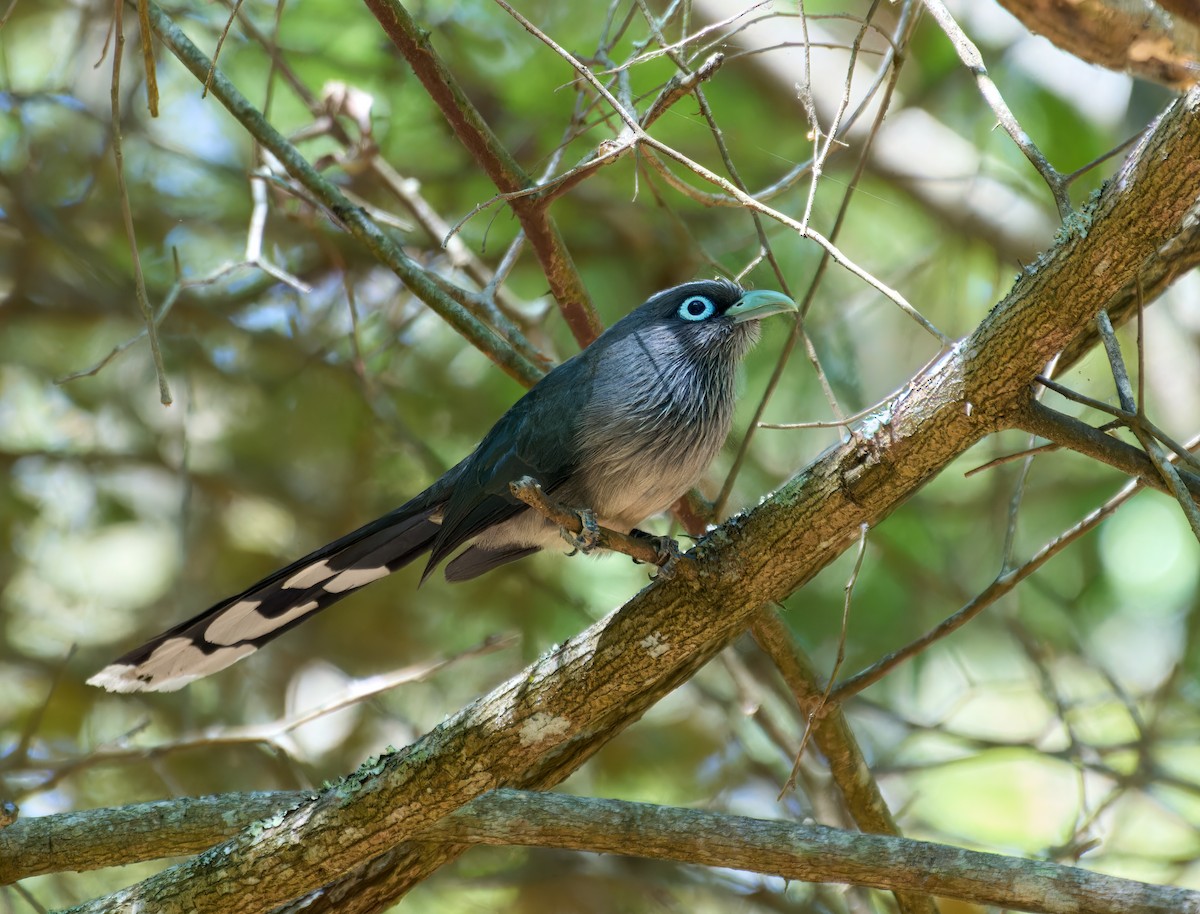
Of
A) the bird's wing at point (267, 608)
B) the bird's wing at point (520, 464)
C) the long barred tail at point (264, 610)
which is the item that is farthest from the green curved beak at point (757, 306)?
the long barred tail at point (264, 610)

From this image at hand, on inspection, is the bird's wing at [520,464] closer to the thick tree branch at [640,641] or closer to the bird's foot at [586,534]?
the bird's foot at [586,534]

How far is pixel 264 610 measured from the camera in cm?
500

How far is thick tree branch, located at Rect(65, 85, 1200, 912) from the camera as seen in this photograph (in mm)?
3113

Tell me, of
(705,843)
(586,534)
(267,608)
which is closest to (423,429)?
(267,608)

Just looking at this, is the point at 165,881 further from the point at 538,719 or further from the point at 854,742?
the point at 854,742

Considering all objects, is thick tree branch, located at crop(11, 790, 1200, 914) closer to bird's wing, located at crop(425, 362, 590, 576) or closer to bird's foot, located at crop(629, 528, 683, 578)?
bird's foot, located at crop(629, 528, 683, 578)

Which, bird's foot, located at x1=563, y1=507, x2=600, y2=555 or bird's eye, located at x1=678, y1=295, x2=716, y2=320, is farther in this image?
bird's eye, located at x1=678, y1=295, x2=716, y2=320

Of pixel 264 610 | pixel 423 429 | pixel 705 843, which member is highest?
pixel 423 429

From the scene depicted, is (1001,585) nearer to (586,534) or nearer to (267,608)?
(586,534)

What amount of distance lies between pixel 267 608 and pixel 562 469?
150 centimetres

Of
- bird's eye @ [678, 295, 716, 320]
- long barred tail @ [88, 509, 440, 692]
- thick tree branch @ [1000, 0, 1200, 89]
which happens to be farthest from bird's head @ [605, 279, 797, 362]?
thick tree branch @ [1000, 0, 1200, 89]

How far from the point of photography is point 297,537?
7305mm

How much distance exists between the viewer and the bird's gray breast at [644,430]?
4449 mm

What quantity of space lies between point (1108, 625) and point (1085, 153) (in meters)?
2.93
